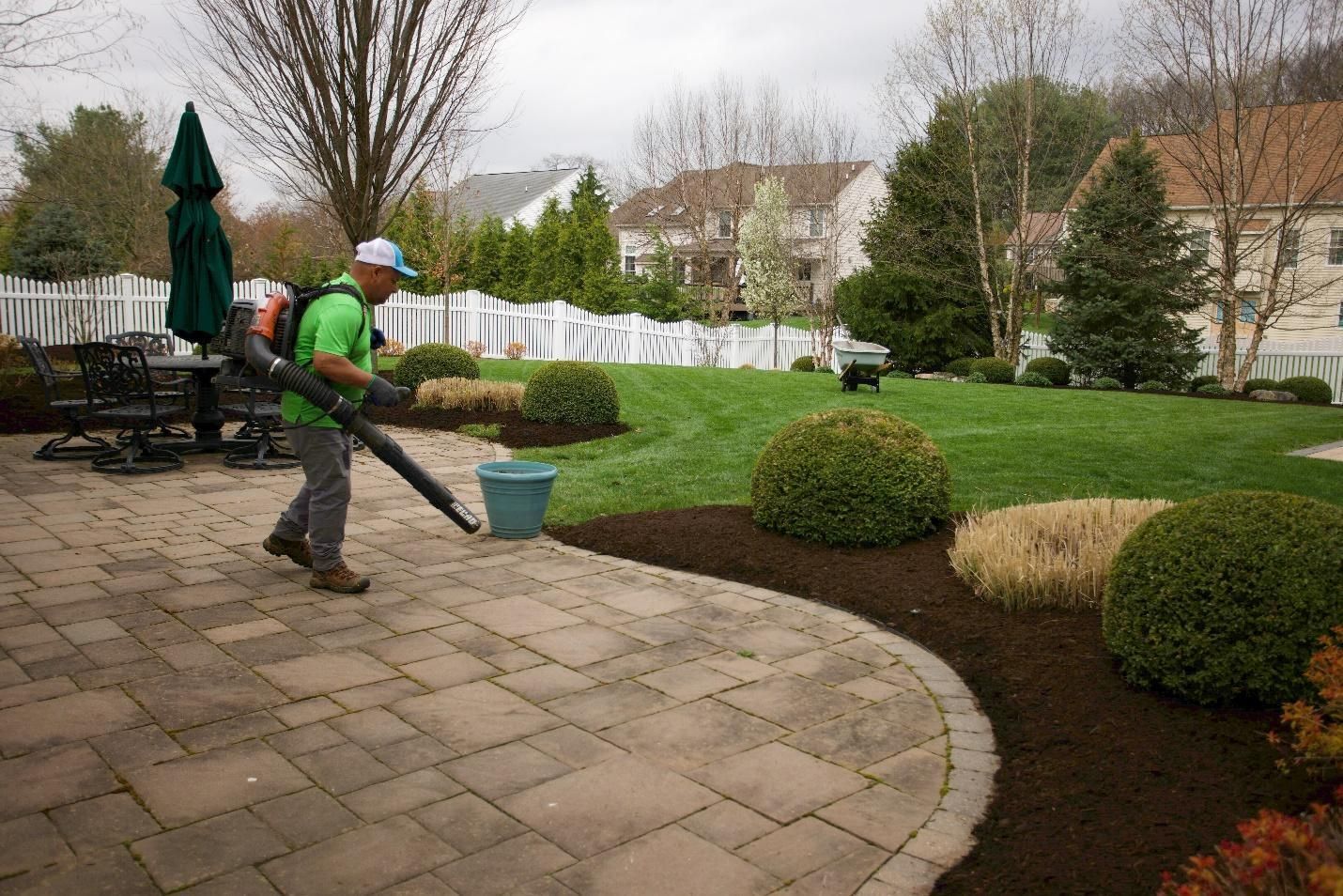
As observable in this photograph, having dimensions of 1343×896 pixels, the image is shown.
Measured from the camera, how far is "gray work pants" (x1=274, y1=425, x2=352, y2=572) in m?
4.90

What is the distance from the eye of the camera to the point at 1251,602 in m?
3.40

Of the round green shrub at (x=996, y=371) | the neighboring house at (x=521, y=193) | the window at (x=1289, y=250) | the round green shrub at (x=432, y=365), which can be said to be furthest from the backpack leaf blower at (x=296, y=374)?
the neighboring house at (x=521, y=193)

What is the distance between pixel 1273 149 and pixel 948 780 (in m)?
29.0

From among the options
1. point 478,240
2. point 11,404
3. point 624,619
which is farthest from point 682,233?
point 624,619

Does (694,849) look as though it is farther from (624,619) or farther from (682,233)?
(682,233)

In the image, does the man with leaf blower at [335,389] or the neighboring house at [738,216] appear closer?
the man with leaf blower at [335,389]

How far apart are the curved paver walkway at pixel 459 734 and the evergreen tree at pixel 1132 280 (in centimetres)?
1920

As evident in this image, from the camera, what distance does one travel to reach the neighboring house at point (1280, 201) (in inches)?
766

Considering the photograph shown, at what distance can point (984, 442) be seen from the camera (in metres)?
9.88

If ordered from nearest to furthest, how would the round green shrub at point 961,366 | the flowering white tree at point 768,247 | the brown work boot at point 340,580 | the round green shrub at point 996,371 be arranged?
the brown work boot at point 340,580, the round green shrub at point 996,371, the round green shrub at point 961,366, the flowering white tree at point 768,247

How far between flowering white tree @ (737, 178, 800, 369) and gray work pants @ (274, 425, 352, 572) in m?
27.8

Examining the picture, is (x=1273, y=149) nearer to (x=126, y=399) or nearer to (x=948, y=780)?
(x=126, y=399)

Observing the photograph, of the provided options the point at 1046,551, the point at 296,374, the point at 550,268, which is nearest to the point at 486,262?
the point at 550,268

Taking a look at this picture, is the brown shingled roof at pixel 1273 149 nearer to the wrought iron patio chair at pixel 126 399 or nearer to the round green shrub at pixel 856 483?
the round green shrub at pixel 856 483
